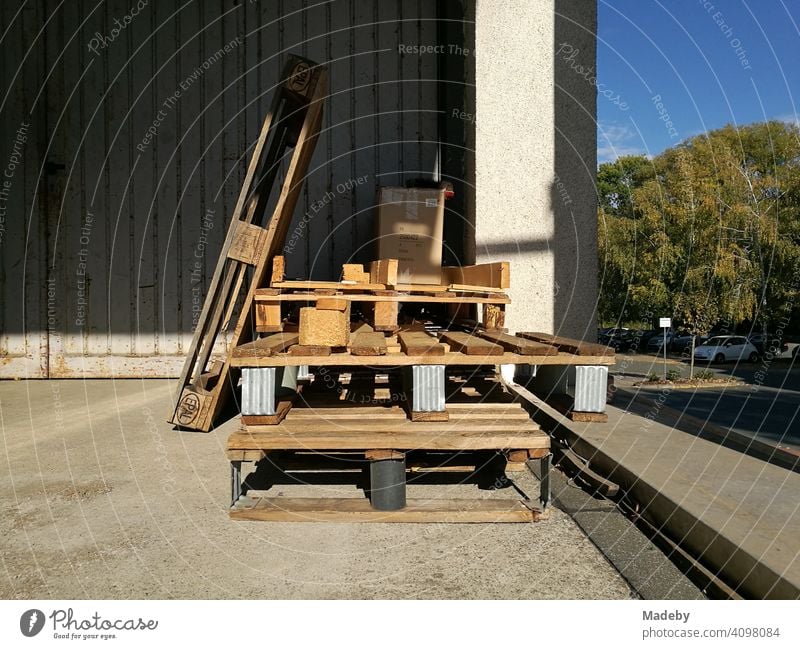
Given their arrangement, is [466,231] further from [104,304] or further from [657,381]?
[657,381]

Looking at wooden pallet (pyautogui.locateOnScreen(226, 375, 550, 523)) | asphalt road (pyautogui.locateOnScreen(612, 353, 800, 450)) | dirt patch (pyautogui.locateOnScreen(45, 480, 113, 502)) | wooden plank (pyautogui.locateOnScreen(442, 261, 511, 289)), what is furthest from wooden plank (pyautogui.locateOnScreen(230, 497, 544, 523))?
asphalt road (pyautogui.locateOnScreen(612, 353, 800, 450))

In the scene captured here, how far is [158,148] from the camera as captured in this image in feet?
32.0

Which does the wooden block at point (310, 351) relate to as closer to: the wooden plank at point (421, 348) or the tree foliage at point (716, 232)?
the wooden plank at point (421, 348)

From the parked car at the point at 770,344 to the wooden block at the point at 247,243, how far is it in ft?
97.0

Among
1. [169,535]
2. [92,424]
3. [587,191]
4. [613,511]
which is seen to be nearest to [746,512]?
[613,511]

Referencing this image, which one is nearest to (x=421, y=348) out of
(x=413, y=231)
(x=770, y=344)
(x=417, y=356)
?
(x=417, y=356)

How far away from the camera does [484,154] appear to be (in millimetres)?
7465

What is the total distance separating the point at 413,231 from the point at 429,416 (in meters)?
3.83

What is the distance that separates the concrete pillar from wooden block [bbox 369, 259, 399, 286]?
96.6 inches

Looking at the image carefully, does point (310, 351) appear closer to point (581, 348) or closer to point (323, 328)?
point (323, 328)

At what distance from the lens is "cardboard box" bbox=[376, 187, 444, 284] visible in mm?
6977

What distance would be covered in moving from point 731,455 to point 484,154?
4.63m

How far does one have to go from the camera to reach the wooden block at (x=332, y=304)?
12.6 feet

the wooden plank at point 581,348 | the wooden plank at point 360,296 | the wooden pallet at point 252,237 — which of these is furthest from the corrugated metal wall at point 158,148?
the wooden plank at point 581,348
